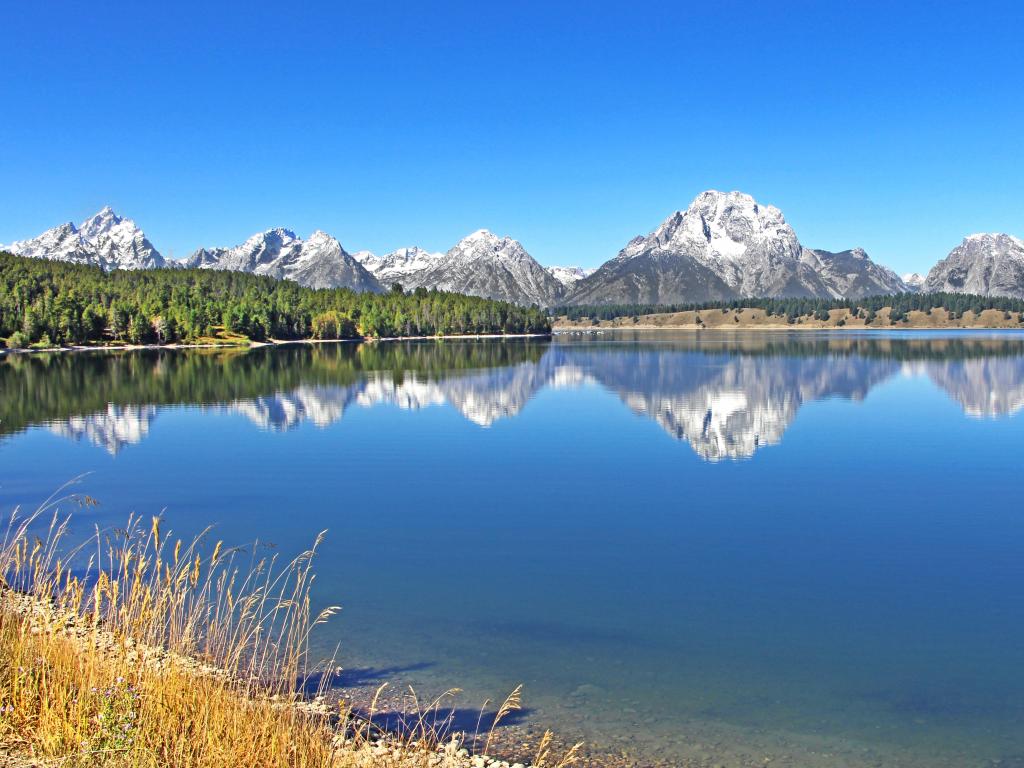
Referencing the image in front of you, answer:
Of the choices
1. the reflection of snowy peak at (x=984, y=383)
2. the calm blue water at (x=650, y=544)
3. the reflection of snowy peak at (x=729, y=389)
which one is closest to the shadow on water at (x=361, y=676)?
the calm blue water at (x=650, y=544)

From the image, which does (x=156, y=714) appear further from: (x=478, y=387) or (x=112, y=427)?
(x=478, y=387)

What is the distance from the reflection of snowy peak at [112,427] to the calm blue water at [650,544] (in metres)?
0.36

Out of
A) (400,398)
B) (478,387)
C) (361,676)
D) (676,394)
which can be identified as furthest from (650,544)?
(478,387)

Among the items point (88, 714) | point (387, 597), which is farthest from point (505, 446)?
point (88, 714)

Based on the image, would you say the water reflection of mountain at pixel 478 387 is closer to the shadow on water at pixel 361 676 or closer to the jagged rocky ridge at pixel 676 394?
the jagged rocky ridge at pixel 676 394

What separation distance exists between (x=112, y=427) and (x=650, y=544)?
43.9 meters

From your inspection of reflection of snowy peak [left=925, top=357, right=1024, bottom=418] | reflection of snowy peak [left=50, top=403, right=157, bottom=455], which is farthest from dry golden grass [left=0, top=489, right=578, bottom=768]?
reflection of snowy peak [left=925, top=357, right=1024, bottom=418]

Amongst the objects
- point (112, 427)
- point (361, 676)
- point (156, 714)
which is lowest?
point (361, 676)

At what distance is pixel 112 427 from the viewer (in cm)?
5544

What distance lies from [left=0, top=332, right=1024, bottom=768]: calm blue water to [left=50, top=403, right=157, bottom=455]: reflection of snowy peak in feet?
1.18

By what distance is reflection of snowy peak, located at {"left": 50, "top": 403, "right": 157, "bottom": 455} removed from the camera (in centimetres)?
4975

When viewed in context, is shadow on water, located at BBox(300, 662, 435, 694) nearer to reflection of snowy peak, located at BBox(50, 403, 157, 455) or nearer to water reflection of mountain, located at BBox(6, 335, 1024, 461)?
water reflection of mountain, located at BBox(6, 335, 1024, 461)

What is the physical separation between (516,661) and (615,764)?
4336 mm

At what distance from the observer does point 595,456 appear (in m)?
42.7
